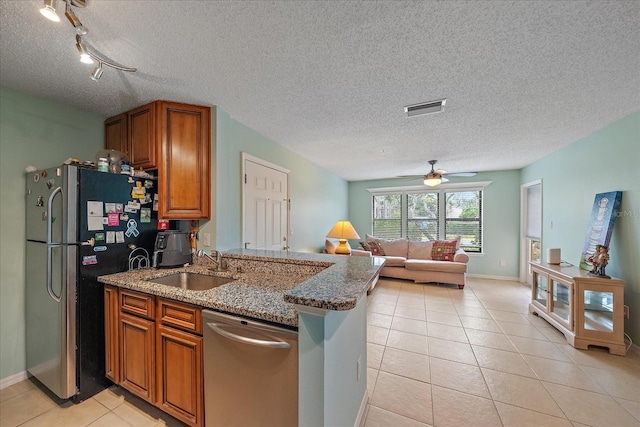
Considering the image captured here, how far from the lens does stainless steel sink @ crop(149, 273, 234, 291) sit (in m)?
1.93

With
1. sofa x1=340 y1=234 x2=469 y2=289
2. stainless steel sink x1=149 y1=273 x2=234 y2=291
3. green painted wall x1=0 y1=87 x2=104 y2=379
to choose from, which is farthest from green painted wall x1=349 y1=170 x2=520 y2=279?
green painted wall x1=0 y1=87 x2=104 y2=379

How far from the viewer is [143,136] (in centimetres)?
215

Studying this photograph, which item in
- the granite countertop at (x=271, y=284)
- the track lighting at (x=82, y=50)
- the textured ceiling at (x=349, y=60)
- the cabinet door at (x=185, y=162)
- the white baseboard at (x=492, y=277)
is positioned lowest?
the white baseboard at (x=492, y=277)

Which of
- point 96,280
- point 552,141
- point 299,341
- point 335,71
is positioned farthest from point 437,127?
point 96,280

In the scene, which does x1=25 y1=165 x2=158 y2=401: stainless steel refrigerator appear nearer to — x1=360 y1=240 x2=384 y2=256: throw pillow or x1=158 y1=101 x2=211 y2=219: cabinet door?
x1=158 y1=101 x2=211 y2=219: cabinet door

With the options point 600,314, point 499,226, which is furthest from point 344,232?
point 499,226

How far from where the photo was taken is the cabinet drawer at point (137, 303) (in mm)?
1567

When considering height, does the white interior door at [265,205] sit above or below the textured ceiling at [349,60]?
below

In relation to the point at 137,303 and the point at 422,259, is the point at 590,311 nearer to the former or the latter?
the point at 422,259

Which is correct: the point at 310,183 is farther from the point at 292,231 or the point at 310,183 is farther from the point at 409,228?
the point at 409,228

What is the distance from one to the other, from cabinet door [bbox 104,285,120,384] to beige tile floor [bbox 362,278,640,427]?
183 centimetres

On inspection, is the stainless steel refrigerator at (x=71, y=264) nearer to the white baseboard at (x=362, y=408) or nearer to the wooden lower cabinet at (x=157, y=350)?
the wooden lower cabinet at (x=157, y=350)

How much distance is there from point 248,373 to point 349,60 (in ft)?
6.27

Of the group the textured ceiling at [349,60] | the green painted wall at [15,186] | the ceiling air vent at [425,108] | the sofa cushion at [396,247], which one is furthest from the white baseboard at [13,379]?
the sofa cushion at [396,247]
